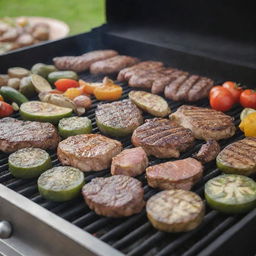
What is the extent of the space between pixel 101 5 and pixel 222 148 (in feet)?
30.9

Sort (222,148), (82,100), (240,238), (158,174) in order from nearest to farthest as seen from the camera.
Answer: (240,238) < (158,174) < (222,148) < (82,100)

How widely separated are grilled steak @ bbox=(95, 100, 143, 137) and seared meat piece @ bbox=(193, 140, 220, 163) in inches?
28.0

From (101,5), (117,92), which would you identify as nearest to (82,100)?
(117,92)

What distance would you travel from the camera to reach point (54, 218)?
112 inches

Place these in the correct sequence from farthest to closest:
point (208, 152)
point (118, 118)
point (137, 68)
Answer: point (137, 68)
point (118, 118)
point (208, 152)

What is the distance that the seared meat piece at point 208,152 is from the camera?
Answer: 143 inches

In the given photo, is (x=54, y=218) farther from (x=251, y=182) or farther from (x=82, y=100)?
(x=82, y=100)

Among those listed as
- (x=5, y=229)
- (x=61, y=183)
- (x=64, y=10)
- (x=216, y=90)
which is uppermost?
(x=216, y=90)

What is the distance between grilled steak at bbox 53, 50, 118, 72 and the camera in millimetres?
5539

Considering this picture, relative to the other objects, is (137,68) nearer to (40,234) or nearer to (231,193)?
(231,193)

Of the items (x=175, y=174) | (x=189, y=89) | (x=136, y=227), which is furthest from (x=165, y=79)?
(x=136, y=227)

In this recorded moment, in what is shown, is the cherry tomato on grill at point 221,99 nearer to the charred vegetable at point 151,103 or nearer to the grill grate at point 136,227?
the charred vegetable at point 151,103

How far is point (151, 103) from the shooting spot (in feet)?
14.9

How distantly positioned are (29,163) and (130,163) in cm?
79
